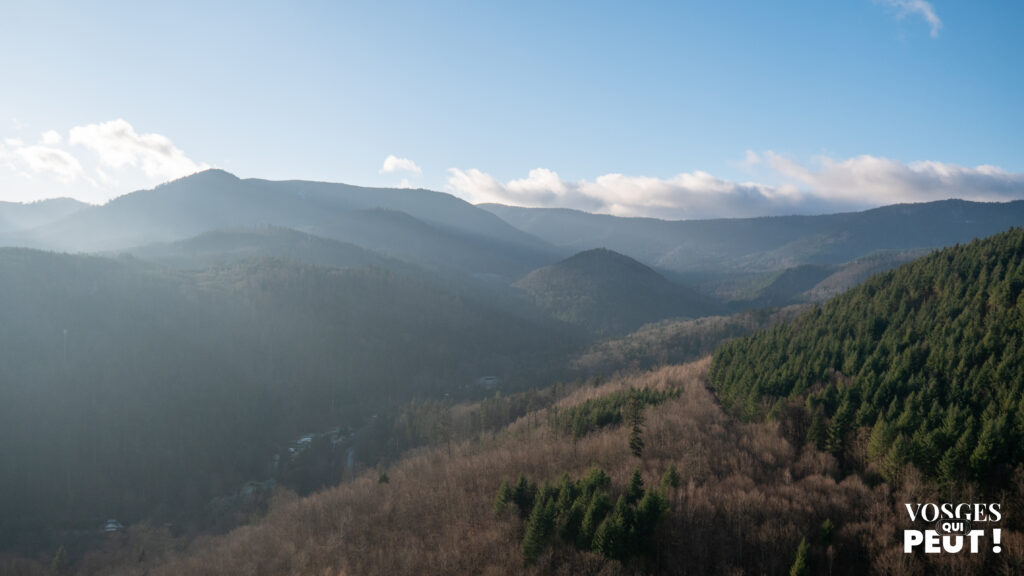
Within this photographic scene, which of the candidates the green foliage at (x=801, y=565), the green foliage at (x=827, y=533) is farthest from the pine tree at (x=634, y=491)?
the green foliage at (x=827, y=533)

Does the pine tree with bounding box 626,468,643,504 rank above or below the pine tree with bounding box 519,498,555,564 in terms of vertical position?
above

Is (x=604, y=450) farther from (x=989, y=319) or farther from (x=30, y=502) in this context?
(x=30, y=502)

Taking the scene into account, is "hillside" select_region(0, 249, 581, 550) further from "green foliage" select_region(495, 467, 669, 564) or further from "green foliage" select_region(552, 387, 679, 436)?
"green foliage" select_region(495, 467, 669, 564)

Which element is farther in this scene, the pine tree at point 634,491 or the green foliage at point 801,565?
the pine tree at point 634,491

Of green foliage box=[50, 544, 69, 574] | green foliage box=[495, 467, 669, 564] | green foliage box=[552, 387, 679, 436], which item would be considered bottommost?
green foliage box=[50, 544, 69, 574]

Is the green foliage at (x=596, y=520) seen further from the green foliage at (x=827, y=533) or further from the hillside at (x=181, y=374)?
the hillside at (x=181, y=374)

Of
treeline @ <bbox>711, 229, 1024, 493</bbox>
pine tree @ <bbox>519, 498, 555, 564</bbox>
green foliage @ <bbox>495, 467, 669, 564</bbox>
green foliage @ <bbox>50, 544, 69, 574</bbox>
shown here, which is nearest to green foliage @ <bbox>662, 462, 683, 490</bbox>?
green foliage @ <bbox>495, 467, 669, 564</bbox>

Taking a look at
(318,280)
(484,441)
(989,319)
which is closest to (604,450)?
(484,441)

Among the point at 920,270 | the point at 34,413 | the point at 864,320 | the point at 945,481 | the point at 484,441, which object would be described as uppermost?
the point at 920,270
